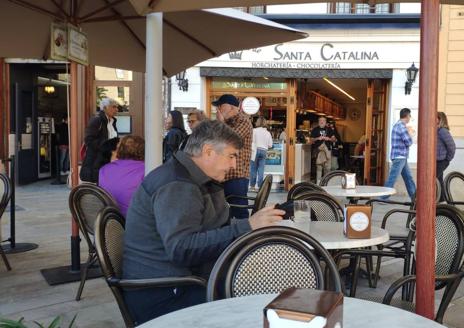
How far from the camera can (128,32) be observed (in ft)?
17.6

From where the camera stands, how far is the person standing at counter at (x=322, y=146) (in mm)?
11312

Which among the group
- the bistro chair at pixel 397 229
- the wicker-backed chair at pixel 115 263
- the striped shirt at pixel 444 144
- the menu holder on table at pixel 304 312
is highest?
the striped shirt at pixel 444 144

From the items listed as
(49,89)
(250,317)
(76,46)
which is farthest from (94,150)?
(49,89)

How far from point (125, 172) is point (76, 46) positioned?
128cm

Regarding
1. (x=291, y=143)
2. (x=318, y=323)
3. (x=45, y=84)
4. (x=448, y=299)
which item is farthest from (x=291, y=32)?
(x=45, y=84)

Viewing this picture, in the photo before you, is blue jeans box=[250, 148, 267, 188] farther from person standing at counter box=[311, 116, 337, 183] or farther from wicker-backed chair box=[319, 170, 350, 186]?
wicker-backed chair box=[319, 170, 350, 186]

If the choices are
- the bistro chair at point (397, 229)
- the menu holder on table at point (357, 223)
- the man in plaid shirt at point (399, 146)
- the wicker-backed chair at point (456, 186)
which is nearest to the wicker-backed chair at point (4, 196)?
the menu holder on table at point (357, 223)

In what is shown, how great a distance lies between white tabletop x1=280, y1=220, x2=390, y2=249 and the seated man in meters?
0.59

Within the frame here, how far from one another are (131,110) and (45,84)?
2855 millimetres

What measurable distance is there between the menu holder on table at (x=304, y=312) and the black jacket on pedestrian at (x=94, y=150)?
166 inches

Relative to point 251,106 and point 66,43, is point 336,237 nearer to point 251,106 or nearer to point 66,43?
point 66,43

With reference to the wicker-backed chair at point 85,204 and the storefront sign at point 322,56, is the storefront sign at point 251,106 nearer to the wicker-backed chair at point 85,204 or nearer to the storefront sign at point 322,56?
the storefront sign at point 322,56

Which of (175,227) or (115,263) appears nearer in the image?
(175,227)

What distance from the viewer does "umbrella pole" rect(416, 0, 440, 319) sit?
1522mm
